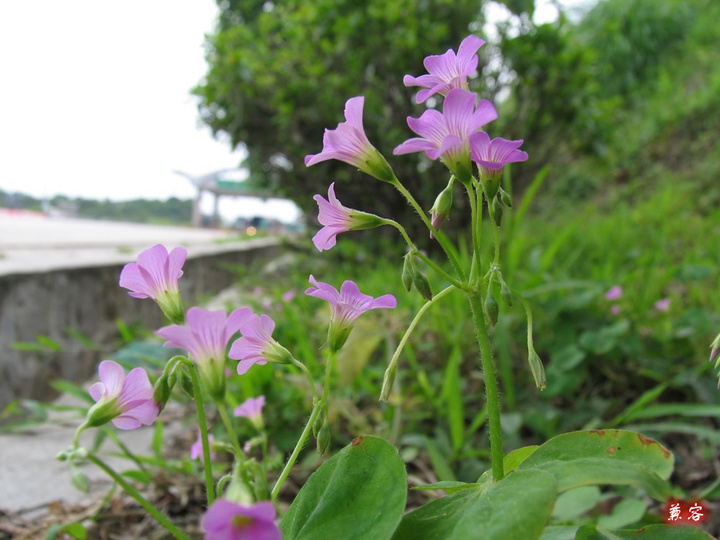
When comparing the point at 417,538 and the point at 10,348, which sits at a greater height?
the point at 417,538

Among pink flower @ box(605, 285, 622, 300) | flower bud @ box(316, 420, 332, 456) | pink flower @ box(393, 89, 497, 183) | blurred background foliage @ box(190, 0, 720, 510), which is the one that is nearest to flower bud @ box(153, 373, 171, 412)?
flower bud @ box(316, 420, 332, 456)

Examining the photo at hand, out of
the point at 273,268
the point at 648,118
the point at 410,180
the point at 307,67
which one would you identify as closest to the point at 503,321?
the point at 410,180

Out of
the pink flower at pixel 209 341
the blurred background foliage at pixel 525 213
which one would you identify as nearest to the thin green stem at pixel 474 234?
the pink flower at pixel 209 341

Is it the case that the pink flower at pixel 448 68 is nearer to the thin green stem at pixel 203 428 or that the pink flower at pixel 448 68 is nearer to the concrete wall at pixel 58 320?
the thin green stem at pixel 203 428

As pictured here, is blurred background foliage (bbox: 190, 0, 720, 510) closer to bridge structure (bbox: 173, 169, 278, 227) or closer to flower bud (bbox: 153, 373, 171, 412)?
flower bud (bbox: 153, 373, 171, 412)

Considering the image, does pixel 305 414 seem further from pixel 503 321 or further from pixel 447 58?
pixel 447 58

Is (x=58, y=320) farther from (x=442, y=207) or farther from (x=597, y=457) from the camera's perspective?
(x=597, y=457)
